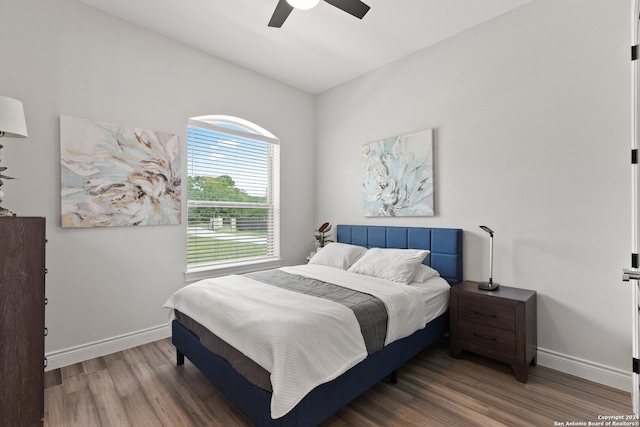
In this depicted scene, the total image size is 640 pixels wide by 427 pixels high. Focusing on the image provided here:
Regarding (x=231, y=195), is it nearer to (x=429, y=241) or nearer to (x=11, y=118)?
(x=11, y=118)

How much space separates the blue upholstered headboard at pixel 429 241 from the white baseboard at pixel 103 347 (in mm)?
2380

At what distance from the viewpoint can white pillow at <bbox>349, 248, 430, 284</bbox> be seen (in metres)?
2.69

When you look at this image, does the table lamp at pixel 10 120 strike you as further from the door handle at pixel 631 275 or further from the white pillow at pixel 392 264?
the door handle at pixel 631 275

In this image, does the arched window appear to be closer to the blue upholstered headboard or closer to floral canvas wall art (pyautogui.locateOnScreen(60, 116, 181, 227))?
floral canvas wall art (pyautogui.locateOnScreen(60, 116, 181, 227))

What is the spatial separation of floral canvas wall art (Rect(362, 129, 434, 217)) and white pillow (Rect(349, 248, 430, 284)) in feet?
1.76

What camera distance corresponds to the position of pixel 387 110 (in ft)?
11.5

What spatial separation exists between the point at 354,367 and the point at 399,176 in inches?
85.1

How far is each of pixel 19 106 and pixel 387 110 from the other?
3190 mm

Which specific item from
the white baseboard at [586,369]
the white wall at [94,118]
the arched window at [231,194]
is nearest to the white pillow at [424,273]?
the white baseboard at [586,369]

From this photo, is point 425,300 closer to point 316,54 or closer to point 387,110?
→ point 387,110

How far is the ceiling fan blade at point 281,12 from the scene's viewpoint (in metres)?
2.08

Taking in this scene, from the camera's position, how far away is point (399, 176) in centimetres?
335

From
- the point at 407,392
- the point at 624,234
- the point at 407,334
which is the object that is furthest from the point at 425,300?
the point at 624,234

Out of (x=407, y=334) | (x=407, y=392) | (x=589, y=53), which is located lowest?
(x=407, y=392)
